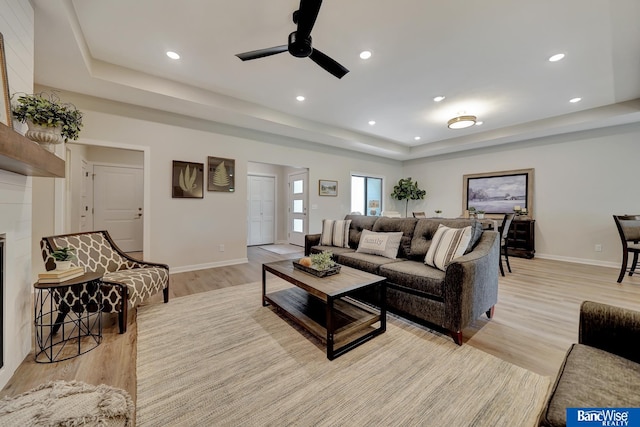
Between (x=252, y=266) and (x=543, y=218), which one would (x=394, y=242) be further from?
(x=543, y=218)

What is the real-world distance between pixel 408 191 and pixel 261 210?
4287 millimetres

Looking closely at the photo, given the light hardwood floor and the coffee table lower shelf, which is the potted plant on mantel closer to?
the light hardwood floor

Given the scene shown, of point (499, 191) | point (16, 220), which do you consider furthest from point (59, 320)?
point (499, 191)

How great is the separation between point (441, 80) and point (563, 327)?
3.06 meters

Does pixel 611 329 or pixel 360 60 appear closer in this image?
pixel 611 329

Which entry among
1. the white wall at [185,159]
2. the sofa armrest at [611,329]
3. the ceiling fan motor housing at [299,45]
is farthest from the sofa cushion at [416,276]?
the white wall at [185,159]

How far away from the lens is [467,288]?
1906mm

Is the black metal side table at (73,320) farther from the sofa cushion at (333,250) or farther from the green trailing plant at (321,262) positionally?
the sofa cushion at (333,250)

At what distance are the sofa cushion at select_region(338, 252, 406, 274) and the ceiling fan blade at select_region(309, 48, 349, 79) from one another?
1.98 metres

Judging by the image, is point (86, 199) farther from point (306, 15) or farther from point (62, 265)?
point (306, 15)

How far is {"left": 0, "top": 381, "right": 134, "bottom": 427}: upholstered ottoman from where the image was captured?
1219mm

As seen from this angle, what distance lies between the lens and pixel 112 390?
4.74 feet


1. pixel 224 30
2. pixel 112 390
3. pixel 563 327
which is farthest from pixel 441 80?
pixel 112 390

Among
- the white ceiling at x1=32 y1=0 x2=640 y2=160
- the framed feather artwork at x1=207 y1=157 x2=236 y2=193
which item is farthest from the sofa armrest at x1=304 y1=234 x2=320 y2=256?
the white ceiling at x1=32 y1=0 x2=640 y2=160
